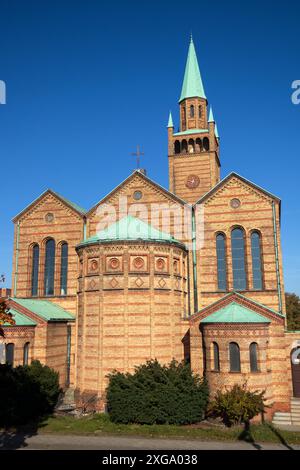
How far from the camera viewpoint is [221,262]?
1089 inches

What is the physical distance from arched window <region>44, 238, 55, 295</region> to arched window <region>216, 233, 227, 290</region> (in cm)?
1234

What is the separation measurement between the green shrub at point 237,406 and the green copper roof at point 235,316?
11.0 feet

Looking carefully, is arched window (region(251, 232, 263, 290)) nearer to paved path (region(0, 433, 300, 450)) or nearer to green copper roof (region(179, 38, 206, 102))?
paved path (region(0, 433, 300, 450))

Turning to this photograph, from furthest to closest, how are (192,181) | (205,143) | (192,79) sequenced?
(192,79), (205,143), (192,181)

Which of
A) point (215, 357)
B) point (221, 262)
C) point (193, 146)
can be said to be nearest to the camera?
point (215, 357)

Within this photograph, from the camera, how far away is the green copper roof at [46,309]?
2602cm

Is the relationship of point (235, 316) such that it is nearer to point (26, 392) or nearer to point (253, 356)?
point (253, 356)

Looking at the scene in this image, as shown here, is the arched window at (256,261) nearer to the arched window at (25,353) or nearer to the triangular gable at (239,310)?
the triangular gable at (239,310)

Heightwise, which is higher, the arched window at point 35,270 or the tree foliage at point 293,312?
the arched window at point 35,270

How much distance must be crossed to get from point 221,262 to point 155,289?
243 inches

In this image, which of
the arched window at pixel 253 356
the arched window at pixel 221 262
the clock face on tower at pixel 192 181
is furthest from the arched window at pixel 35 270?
the arched window at pixel 253 356

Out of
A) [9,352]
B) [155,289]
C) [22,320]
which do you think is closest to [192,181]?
[155,289]
